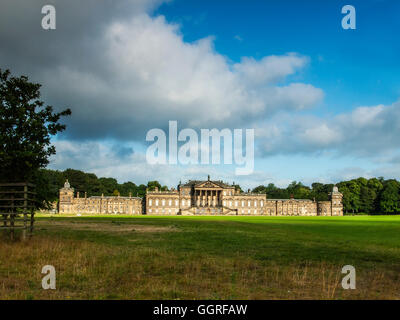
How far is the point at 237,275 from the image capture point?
10023 mm

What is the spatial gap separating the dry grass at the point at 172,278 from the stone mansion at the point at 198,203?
4440 inches

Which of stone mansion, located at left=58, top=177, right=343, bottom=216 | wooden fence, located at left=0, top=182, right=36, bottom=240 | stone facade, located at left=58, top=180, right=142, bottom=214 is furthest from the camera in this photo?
stone mansion, located at left=58, top=177, right=343, bottom=216

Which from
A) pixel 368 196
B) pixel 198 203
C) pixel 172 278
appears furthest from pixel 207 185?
pixel 172 278

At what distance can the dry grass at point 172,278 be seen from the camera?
7.89 m

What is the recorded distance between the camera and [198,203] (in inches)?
5217

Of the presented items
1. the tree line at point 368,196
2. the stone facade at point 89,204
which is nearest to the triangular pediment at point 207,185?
the stone facade at point 89,204

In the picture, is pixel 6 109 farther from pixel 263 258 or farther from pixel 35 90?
pixel 263 258

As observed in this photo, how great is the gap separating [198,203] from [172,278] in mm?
123762

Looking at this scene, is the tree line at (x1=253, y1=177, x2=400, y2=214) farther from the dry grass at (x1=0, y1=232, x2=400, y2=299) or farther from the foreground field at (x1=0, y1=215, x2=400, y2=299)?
the dry grass at (x1=0, y1=232, x2=400, y2=299)

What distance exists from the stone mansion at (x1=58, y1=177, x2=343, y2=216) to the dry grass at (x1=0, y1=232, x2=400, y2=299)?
112776 mm

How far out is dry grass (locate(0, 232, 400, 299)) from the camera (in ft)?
25.9

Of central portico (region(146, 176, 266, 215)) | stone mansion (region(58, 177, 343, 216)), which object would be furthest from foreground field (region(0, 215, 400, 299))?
central portico (region(146, 176, 266, 215))
